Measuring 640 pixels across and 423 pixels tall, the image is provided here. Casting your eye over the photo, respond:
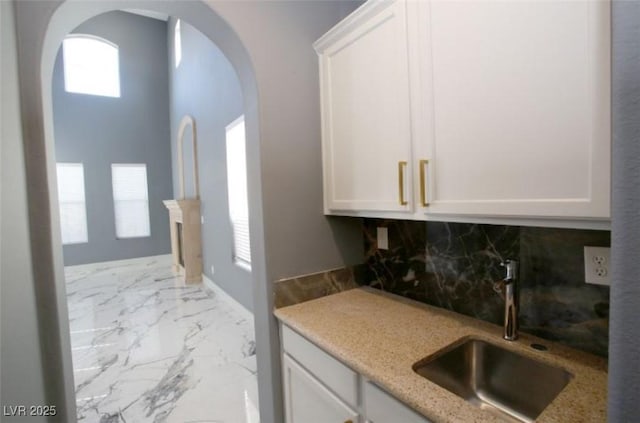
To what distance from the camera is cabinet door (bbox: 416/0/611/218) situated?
773 mm

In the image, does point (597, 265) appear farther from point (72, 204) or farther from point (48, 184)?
point (72, 204)

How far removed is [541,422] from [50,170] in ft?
5.61

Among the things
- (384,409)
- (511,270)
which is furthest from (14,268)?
(511,270)

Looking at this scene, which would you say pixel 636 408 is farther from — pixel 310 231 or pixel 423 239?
pixel 310 231

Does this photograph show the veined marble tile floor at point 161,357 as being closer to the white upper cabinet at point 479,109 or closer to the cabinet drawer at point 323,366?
the cabinet drawer at point 323,366

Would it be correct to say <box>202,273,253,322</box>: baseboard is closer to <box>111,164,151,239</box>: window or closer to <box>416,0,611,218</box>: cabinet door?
<box>111,164,151,239</box>: window

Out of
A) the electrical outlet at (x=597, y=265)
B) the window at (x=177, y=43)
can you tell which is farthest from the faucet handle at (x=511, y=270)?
the window at (x=177, y=43)

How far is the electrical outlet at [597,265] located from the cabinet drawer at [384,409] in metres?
0.72

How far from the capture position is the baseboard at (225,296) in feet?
12.6

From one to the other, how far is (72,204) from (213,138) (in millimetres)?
4339

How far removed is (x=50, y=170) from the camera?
1.13m

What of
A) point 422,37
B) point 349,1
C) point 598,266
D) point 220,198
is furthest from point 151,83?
point 598,266

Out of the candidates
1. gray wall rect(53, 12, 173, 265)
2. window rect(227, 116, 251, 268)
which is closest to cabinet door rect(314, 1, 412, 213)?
window rect(227, 116, 251, 268)

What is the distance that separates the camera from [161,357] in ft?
9.59
